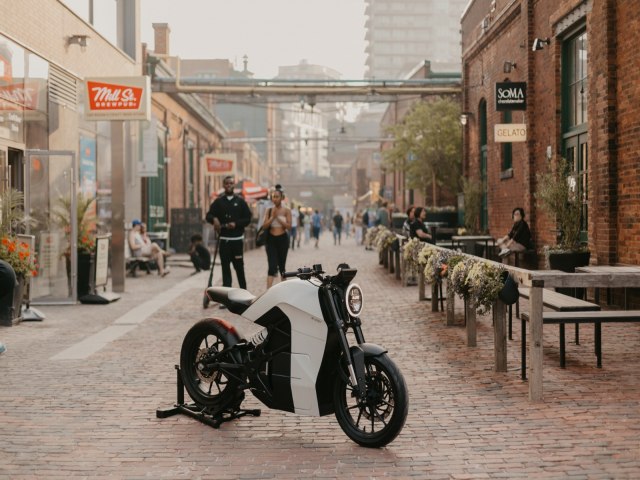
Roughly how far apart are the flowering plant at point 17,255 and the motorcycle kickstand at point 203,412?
5.93 meters

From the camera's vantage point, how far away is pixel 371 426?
561cm

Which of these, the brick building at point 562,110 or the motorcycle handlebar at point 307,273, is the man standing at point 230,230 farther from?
the motorcycle handlebar at point 307,273

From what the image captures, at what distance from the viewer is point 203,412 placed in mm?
6246

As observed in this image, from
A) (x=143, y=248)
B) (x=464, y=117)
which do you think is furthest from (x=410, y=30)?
(x=143, y=248)

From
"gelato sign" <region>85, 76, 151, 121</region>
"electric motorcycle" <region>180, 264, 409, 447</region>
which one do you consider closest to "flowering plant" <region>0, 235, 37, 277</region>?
"gelato sign" <region>85, 76, 151, 121</region>

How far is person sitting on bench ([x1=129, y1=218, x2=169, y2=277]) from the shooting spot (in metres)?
20.4

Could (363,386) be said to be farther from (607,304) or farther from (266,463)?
(607,304)

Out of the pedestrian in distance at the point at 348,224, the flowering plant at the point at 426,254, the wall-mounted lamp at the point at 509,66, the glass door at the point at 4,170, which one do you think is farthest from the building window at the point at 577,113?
the pedestrian in distance at the point at 348,224

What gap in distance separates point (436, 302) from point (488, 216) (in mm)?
10056

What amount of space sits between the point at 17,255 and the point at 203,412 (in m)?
6.39

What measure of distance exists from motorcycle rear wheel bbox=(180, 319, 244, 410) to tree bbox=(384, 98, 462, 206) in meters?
23.4

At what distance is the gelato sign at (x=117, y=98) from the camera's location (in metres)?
15.4

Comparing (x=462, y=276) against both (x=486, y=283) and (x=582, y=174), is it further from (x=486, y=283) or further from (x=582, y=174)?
(x=582, y=174)

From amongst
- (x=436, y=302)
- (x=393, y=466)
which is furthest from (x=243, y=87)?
(x=393, y=466)
